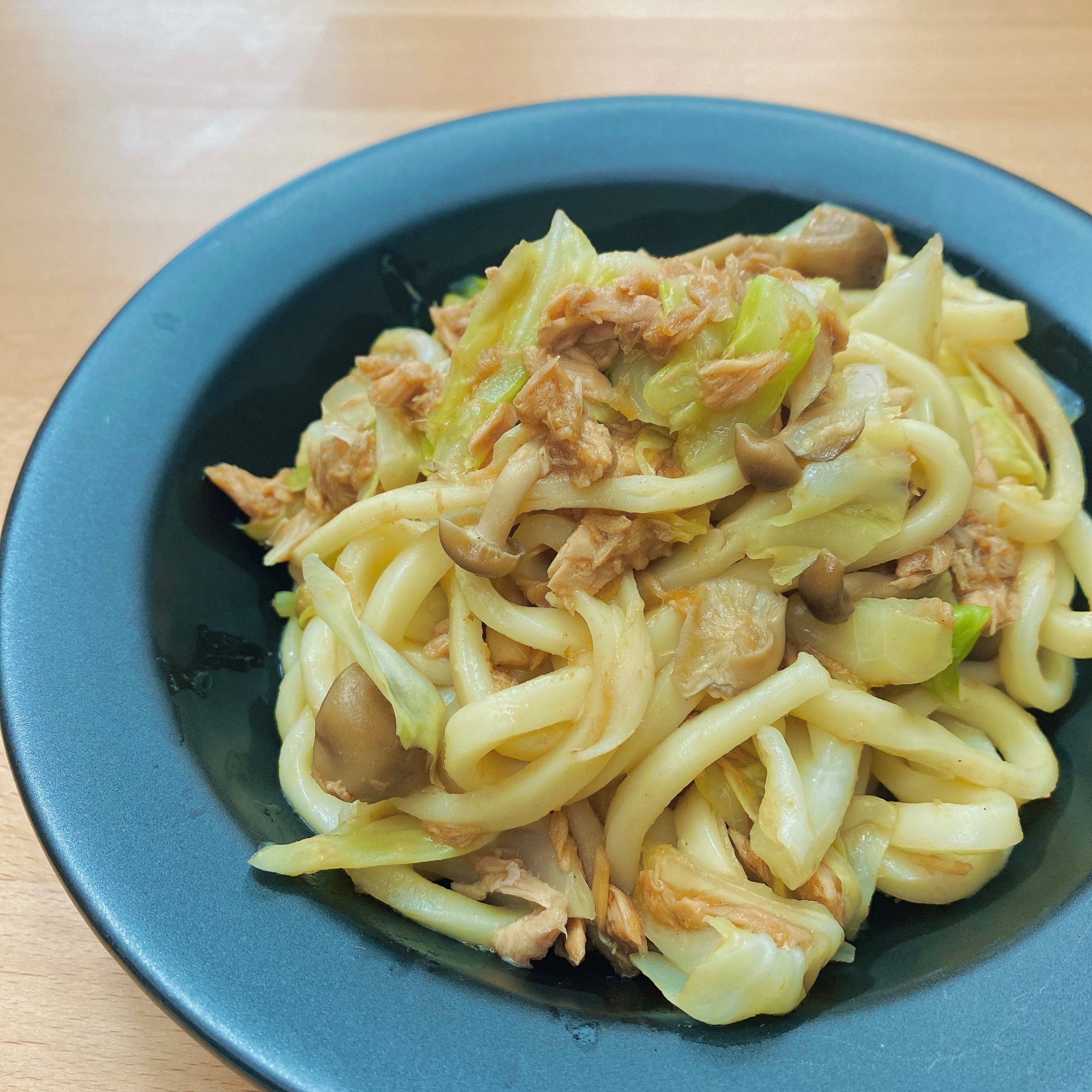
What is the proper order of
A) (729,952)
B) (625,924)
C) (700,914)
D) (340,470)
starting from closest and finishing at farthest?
(729,952), (700,914), (625,924), (340,470)

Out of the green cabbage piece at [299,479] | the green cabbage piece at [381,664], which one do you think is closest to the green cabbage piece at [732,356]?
the green cabbage piece at [381,664]

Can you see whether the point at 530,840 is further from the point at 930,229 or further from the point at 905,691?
the point at 930,229

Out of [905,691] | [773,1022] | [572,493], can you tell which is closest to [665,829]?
[773,1022]

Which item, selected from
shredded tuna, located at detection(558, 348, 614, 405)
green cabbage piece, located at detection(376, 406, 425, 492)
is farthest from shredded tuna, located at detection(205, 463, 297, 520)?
shredded tuna, located at detection(558, 348, 614, 405)

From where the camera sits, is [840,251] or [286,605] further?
[286,605]

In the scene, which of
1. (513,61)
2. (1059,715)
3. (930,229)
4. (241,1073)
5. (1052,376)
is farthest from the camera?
(513,61)

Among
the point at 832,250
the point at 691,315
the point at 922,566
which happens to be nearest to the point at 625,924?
the point at 922,566

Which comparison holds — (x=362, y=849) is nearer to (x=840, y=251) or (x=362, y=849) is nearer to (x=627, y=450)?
(x=627, y=450)
